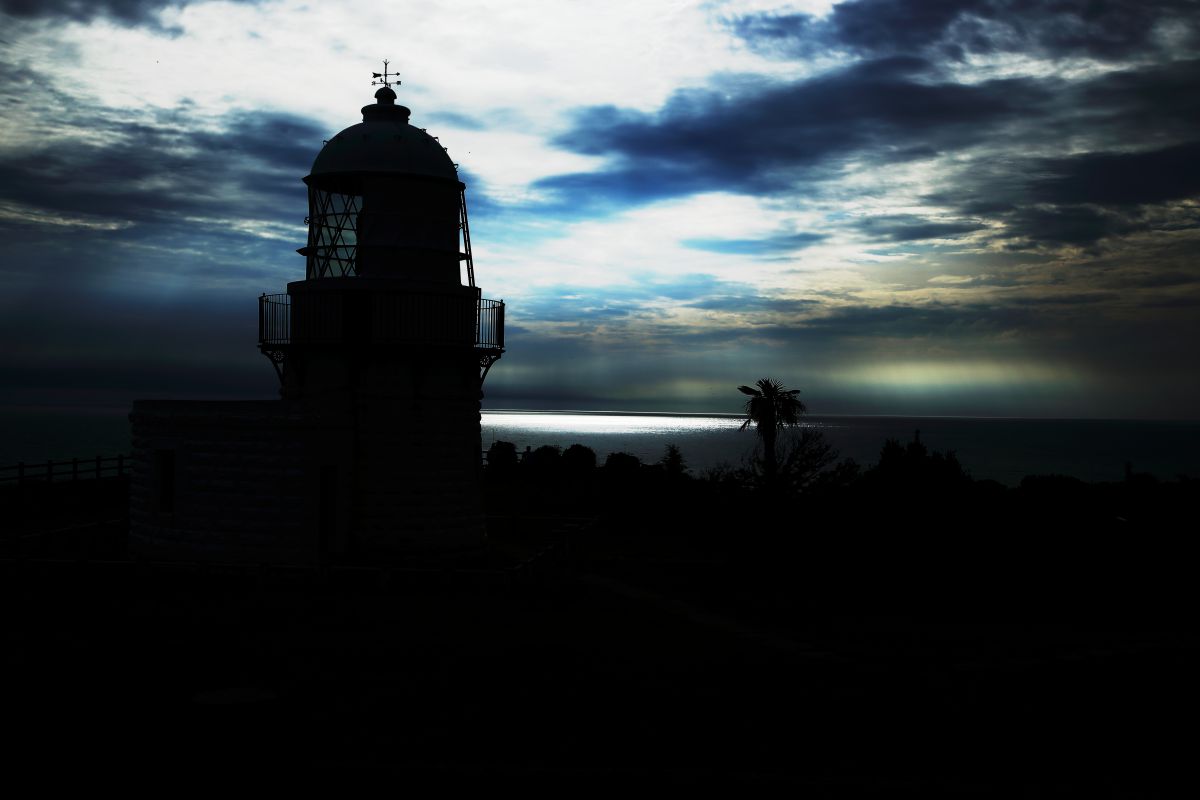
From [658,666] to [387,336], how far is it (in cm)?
1181

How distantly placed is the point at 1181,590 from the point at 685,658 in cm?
1420

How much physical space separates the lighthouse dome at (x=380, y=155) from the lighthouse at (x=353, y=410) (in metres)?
0.04

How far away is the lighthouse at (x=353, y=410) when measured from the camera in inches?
869

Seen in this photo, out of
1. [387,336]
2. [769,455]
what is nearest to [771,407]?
[769,455]

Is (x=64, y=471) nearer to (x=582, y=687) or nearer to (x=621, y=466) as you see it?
(x=621, y=466)

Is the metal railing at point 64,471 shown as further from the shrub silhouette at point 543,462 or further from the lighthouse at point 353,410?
the shrub silhouette at point 543,462

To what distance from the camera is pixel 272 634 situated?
1606 centimetres

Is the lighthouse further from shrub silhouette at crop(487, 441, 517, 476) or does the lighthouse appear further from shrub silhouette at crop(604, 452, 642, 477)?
shrub silhouette at crop(487, 441, 517, 476)

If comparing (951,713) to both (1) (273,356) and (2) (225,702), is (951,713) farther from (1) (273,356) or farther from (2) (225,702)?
(1) (273,356)

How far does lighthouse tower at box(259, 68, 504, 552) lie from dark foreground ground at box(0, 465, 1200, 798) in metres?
2.45

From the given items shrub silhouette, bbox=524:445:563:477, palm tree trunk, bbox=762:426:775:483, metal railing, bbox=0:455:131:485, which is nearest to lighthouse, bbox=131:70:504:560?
metal railing, bbox=0:455:131:485

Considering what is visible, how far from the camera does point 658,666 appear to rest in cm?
1438

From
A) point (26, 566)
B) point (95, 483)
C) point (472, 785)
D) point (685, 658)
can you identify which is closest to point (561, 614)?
point (685, 658)

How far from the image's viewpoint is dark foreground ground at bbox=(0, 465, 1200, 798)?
10031mm
